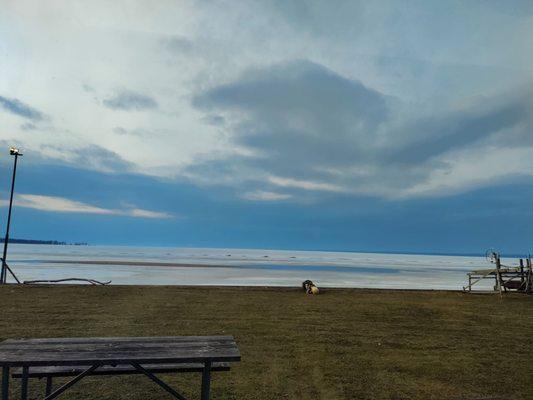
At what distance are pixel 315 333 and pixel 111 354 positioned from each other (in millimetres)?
6617

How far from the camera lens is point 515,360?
8.22m

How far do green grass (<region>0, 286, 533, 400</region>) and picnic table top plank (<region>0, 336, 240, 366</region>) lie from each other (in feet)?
4.92

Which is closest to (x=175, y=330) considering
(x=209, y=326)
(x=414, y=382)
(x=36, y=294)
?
(x=209, y=326)

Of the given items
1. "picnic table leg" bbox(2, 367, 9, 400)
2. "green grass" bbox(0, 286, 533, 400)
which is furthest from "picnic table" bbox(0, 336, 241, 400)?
"green grass" bbox(0, 286, 533, 400)

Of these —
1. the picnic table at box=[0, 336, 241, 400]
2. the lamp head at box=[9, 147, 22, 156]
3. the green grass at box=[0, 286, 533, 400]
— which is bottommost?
the green grass at box=[0, 286, 533, 400]

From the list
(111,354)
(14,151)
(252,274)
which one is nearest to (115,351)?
(111,354)

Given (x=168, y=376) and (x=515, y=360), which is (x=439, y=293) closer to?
(x=515, y=360)

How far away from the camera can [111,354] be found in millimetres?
4523

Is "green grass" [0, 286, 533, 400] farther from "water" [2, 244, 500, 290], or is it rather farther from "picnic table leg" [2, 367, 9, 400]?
"water" [2, 244, 500, 290]

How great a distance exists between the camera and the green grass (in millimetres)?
6504

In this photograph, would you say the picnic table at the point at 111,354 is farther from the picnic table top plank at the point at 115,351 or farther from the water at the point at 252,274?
the water at the point at 252,274

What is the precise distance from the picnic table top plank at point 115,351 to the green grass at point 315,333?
150 centimetres

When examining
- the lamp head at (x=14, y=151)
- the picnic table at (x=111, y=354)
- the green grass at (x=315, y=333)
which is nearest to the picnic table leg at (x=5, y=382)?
the picnic table at (x=111, y=354)

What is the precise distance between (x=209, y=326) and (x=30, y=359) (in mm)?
6814
